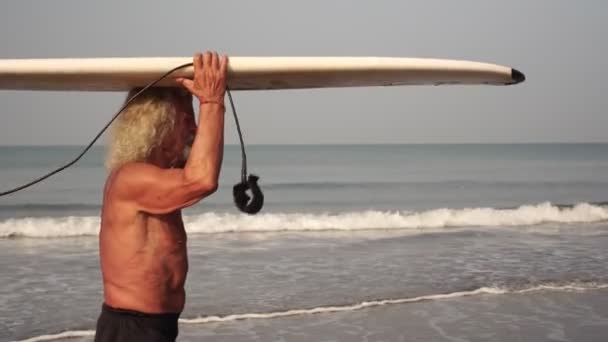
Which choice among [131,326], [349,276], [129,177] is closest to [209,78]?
[129,177]

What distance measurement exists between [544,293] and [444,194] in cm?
1941

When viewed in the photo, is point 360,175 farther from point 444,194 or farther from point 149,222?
point 149,222

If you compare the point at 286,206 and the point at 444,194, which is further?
Answer: the point at 444,194

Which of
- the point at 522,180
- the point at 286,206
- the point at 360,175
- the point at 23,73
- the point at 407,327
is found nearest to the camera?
the point at 23,73

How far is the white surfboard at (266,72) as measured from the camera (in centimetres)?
291

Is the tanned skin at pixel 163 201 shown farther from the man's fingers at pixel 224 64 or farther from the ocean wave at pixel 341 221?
the ocean wave at pixel 341 221

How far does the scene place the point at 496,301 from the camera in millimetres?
8047

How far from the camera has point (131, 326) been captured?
2.98m

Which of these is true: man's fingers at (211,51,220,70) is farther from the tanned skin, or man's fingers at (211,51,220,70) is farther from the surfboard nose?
the surfboard nose

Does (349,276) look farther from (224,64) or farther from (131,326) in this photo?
(224,64)

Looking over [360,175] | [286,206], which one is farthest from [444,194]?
[360,175]

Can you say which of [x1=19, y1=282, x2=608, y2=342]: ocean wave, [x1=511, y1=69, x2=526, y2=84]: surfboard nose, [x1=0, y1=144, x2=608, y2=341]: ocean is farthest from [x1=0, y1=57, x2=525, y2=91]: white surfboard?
[x1=19, y1=282, x2=608, y2=342]: ocean wave

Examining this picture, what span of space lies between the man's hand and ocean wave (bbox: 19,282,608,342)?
14.8 ft

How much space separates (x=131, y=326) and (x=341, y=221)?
1449 centimetres
